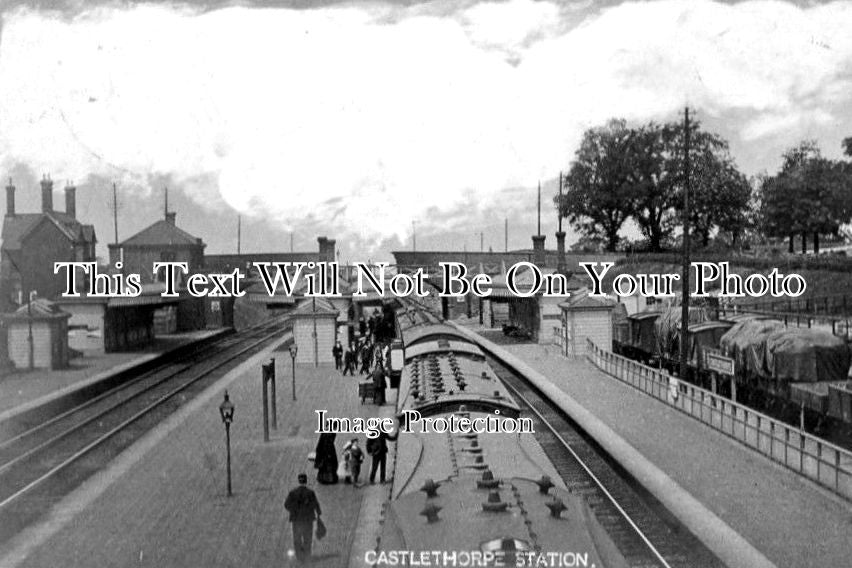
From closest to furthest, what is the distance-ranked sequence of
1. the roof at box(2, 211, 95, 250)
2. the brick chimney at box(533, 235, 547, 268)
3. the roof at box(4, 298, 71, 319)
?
1. the roof at box(4, 298, 71, 319)
2. the brick chimney at box(533, 235, 547, 268)
3. the roof at box(2, 211, 95, 250)

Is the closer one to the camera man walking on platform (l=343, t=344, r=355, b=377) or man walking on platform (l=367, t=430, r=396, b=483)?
man walking on platform (l=367, t=430, r=396, b=483)

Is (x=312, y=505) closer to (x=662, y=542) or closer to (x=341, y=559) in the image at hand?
(x=341, y=559)

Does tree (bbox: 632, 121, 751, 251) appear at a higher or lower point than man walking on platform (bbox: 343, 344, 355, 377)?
higher

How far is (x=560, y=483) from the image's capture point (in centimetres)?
802

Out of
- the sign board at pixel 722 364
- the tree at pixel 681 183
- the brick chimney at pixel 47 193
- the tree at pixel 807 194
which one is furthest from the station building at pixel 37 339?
the brick chimney at pixel 47 193

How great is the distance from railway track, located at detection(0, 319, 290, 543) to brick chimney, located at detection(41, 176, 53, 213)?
32.4 m

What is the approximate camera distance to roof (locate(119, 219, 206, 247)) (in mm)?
50844

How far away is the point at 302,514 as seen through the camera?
10602 millimetres

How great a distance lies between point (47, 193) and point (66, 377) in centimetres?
3503

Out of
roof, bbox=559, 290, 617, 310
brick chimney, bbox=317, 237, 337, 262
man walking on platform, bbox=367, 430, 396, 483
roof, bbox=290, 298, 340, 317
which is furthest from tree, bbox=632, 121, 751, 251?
brick chimney, bbox=317, 237, 337, 262

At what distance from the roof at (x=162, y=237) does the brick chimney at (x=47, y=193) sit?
10.5 m

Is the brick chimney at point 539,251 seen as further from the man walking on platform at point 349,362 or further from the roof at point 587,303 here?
the man walking on platform at point 349,362

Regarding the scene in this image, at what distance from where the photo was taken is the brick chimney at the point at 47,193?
194 feet

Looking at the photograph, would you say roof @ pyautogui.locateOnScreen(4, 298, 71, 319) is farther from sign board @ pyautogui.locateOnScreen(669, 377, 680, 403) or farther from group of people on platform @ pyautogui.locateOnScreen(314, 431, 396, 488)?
sign board @ pyautogui.locateOnScreen(669, 377, 680, 403)
